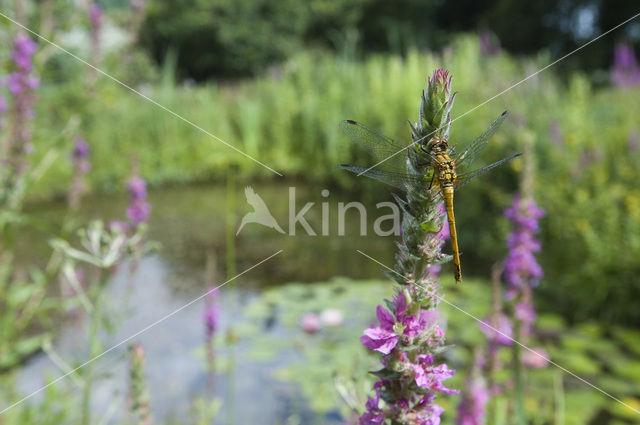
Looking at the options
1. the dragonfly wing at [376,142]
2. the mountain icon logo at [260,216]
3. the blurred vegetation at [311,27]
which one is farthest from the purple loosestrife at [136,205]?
the blurred vegetation at [311,27]

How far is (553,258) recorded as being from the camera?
15.8ft

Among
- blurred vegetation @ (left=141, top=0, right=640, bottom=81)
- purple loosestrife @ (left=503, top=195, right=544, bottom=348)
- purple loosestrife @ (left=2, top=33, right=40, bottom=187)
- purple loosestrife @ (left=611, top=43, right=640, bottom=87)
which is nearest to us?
purple loosestrife @ (left=503, top=195, right=544, bottom=348)

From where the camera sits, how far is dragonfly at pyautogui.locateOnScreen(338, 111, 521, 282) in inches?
25.8

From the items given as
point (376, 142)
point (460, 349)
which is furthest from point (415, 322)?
point (460, 349)

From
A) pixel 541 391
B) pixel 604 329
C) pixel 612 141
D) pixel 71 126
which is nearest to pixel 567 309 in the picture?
pixel 604 329

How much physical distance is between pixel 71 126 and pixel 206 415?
1.47 metres

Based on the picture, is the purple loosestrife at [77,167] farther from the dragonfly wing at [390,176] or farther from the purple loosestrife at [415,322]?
the purple loosestrife at [415,322]

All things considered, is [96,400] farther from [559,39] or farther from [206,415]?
[559,39]

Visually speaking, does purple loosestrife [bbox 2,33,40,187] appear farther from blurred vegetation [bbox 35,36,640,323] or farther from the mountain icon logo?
the mountain icon logo

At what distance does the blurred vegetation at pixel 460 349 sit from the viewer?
3180 millimetres

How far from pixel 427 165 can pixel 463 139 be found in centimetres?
582

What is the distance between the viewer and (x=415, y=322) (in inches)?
25.4

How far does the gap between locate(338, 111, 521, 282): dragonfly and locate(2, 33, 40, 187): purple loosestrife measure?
166 cm

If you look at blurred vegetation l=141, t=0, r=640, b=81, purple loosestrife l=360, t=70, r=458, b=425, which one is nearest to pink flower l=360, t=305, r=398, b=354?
→ purple loosestrife l=360, t=70, r=458, b=425
